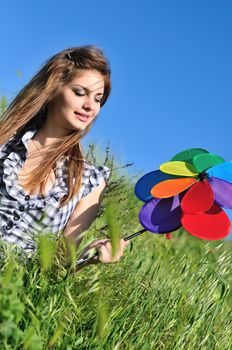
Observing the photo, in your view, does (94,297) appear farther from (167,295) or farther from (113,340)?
(167,295)

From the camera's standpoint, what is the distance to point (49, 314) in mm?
1763

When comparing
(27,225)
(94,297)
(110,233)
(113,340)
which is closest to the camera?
(110,233)

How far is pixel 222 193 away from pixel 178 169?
182 mm

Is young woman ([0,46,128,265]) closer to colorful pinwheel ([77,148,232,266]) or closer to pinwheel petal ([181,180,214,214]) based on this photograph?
colorful pinwheel ([77,148,232,266])

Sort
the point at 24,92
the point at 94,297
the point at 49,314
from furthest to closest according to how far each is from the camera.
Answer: the point at 24,92 → the point at 94,297 → the point at 49,314

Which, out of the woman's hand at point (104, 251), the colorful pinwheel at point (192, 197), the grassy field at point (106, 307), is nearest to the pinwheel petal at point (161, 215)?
the colorful pinwheel at point (192, 197)

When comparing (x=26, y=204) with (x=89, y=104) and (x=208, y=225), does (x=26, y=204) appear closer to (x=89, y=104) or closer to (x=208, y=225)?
(x=89, y=104)

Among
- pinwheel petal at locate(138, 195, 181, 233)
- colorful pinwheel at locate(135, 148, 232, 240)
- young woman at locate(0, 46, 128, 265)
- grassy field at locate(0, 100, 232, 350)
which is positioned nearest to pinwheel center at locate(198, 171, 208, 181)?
colorful pinwheel at locate(135, 148, 232, 240)

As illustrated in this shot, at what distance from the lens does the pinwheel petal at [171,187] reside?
2.28m

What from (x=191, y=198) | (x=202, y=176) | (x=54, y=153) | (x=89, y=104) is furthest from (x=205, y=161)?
(x=54, y=153)

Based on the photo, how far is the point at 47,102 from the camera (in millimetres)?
2527

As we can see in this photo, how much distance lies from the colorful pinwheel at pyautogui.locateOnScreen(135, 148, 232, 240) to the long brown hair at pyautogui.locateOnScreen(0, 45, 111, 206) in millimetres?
297

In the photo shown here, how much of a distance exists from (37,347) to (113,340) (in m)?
0.40

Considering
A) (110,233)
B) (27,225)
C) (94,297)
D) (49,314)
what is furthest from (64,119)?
(110,233)
